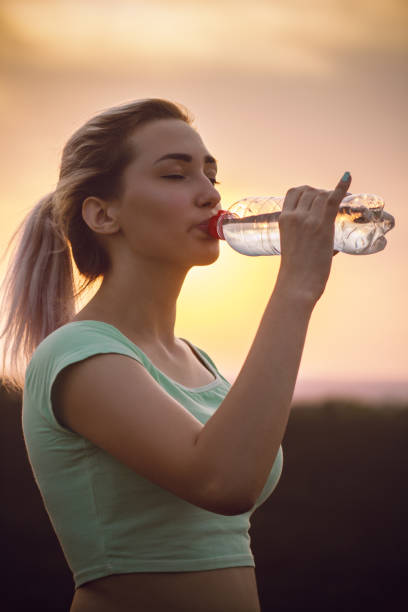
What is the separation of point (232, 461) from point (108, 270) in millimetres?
589

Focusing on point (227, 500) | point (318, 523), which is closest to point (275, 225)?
point (227, 500)

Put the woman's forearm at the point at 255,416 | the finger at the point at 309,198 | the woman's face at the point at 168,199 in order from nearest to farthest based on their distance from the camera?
the woman's forearm at the point at 255,416 → the finger at the point at 309,198 → the woman's face at the point at 168,199

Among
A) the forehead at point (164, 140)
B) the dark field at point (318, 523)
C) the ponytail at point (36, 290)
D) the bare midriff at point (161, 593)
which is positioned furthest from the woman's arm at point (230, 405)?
the dark field at point (318, 523)

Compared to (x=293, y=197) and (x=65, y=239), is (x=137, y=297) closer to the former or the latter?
(x=65, y=239)

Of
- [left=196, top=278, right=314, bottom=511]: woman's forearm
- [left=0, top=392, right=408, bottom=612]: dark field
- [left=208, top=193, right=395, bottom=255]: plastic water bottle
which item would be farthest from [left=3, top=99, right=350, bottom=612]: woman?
[left=0, top=392, right=408, bottom=612]: dark field

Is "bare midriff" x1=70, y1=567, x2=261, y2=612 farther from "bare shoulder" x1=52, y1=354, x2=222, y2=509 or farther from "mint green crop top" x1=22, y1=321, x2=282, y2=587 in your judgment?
"bare shoulder" x1=52, y1=354, x2=222, y2=509

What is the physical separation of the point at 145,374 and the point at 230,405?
153mm

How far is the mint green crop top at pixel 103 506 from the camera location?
1018 mm

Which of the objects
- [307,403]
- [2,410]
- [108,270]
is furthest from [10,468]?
[108,270]

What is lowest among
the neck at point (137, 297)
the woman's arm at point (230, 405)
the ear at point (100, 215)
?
the woman's arm at point (230, 405)

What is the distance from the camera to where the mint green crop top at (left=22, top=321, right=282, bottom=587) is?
3.34ft

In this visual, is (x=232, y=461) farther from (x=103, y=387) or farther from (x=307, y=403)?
(x=307, y=403)

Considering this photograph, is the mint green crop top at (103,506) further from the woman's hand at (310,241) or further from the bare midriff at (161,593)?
the woman's hand at (310,241)

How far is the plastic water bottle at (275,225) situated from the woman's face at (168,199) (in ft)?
0.12
